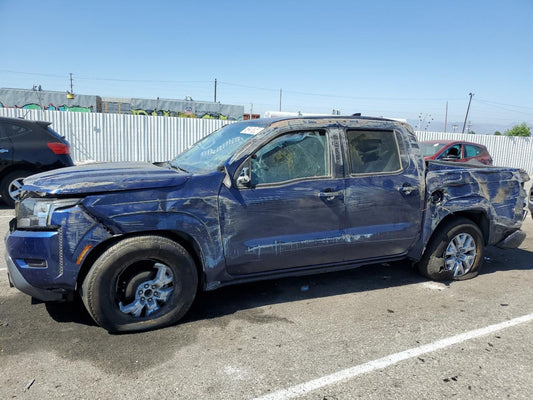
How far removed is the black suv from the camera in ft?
25.8

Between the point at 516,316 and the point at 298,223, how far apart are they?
2.29 metres

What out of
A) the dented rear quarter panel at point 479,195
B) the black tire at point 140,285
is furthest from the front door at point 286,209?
the dented rear quarter panel at point 479,195

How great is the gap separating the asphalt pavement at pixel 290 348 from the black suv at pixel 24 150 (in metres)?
4.35

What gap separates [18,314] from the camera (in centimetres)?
359

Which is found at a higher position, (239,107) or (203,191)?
(239,107)

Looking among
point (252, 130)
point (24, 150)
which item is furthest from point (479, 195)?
point (24, 150)

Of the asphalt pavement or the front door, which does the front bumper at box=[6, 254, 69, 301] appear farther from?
the front door

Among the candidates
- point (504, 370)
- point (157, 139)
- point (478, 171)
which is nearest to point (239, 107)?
point (157, 139)

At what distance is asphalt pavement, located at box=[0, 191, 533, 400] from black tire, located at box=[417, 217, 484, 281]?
27cm

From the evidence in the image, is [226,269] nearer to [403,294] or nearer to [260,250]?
[260,250]

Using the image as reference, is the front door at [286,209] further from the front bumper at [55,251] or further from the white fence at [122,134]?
the white fence at [122,134]

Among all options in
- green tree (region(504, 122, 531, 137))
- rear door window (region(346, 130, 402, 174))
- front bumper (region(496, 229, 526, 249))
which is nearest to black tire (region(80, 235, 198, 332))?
rear door window (region(346, 130, 402, 174))

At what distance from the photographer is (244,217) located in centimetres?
349

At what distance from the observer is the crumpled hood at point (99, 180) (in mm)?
3064
